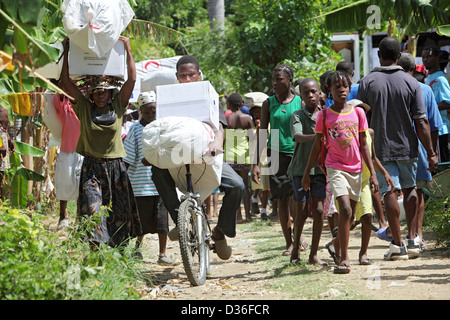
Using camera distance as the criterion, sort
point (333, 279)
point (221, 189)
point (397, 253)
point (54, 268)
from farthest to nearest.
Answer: point (397, 253) → point (221, 189) → point (333, 279) → point (54, 268)

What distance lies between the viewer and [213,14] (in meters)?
23.3

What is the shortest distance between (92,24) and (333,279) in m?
2.96

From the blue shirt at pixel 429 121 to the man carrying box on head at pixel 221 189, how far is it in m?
2.13

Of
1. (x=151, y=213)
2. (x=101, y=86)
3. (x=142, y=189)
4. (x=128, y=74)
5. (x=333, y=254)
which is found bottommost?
(x=333, y=254)

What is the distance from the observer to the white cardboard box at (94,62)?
6387 millimetres

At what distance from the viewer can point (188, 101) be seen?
6727mm

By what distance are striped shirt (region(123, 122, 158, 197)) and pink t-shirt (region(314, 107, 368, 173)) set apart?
2.07m

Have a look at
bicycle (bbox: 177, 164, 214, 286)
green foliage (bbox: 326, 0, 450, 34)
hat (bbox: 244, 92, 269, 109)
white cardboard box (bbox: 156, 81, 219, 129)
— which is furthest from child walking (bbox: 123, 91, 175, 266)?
hat (bbox: 244, 92, 269, 109)

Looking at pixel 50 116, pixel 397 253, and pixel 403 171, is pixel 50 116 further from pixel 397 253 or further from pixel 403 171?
pixel 397 253

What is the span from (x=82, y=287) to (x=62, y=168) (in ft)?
17.4

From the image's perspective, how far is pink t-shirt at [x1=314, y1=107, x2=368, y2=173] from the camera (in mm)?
6578

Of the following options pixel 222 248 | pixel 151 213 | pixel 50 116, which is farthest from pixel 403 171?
pixel 50 116
